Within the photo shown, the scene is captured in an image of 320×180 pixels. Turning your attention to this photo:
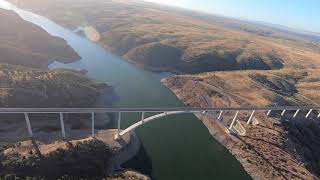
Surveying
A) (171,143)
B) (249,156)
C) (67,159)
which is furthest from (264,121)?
(67,159)

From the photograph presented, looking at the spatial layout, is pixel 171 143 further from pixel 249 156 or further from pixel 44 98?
pixel 44 98

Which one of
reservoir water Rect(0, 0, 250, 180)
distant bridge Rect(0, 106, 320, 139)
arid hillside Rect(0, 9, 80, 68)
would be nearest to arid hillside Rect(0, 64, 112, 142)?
distant bridge Rect(0, 106, 320, 139)

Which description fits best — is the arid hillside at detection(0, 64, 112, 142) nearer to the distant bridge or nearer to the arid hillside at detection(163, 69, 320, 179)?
the distant bridge

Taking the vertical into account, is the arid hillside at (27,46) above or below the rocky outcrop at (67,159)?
below

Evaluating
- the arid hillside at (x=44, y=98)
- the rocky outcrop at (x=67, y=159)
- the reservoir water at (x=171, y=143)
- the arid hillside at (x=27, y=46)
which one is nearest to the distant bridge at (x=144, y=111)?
the arid hillside at (x=44, y=98)

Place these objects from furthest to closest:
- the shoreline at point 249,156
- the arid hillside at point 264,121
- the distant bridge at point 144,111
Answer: the arid hillside at point 264,121 < the shoreline at point 249,156 < the distant bridge at point 144,111

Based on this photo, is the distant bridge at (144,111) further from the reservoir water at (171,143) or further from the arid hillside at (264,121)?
the reservoir water at (171,143)

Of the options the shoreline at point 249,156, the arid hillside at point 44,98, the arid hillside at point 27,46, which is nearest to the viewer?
the arid hillside at point 44,98
